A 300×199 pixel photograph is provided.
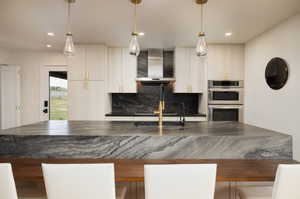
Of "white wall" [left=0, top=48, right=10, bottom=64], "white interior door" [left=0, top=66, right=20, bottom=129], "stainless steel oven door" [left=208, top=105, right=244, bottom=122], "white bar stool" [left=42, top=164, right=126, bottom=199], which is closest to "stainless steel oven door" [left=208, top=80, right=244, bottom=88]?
"stainless steel oven door" [left=208, top=105, right=244, bottom=122]

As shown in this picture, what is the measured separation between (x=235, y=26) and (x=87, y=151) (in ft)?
9.59

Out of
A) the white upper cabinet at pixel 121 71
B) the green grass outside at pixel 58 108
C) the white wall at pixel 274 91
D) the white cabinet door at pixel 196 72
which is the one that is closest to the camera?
the white wall at pixel 274 91

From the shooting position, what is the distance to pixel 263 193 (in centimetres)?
138

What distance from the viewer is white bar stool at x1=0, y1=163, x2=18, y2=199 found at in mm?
1072

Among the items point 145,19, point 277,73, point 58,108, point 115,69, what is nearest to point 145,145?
point 145,19

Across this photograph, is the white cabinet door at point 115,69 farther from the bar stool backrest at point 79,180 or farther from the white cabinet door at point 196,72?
the bar stool backrest at point 79,180

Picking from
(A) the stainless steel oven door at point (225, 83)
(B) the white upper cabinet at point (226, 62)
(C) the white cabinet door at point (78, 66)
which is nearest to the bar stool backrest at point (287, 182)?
(A) the stainless steel oven door at point (225, 83)

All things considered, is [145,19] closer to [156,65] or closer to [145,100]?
[156,65]

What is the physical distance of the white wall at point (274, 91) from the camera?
2627 mm

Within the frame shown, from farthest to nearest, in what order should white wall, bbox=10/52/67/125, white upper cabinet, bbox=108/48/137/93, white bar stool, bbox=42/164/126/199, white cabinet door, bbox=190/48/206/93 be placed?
white wall, bbox=10/52/67/125
white upper cabinet, bbox=108/48/137/93
white cabinet door, bbox=190/48/206/93
white bar stool, bbox=42/164/126/199

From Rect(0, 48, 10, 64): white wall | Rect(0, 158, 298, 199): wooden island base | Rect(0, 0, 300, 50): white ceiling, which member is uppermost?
Rect(0, 0, 300, 50): white ceiling

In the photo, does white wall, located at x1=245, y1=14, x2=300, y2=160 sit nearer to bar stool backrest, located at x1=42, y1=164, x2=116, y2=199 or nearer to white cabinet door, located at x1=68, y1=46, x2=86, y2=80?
bar stool backrest, located at x1=42, y1=164, x2=116, y2=199

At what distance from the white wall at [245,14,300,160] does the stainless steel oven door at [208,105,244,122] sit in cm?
13

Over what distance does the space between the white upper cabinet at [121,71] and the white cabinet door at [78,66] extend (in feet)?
1.93
